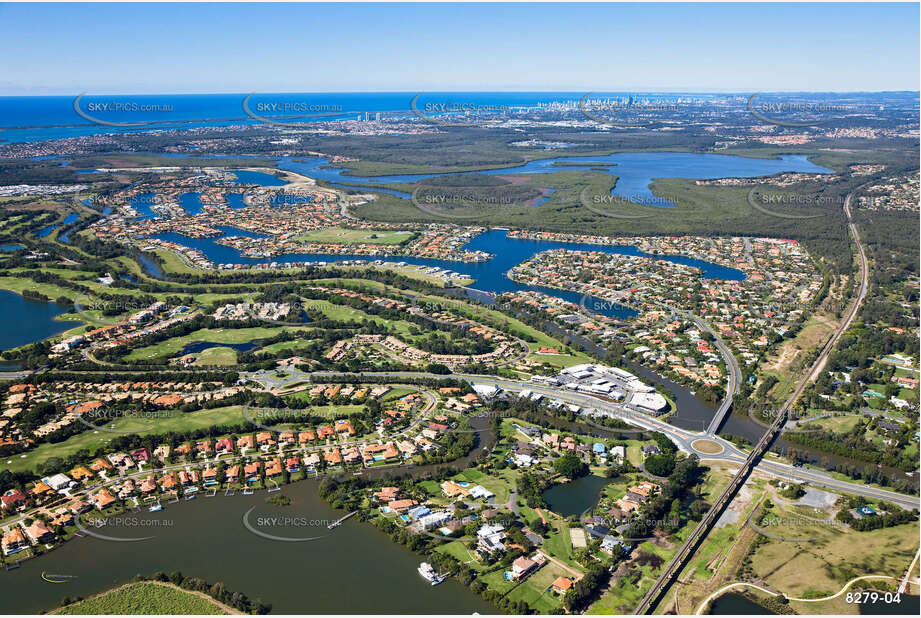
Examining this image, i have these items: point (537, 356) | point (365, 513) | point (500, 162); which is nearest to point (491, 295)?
point (537, 356)

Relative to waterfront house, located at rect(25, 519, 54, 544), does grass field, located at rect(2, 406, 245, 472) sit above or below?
above

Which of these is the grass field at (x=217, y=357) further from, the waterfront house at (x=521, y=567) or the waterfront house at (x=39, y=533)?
the waterfront house at (x=521, y=567)

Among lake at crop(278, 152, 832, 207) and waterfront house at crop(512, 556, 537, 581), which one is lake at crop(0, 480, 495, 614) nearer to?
waterfront house at crop(512, 556, 537, 581)

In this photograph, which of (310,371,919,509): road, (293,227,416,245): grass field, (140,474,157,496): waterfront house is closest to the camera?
(140,474,157,496): waterfront house

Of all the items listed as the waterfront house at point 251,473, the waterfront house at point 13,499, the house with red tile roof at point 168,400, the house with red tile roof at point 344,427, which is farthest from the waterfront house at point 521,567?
the house with red tile roof at point 168,400

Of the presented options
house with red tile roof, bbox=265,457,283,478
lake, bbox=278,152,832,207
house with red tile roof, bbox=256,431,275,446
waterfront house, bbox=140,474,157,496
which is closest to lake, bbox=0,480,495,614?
waterfront house, bbox=140,474,157,496

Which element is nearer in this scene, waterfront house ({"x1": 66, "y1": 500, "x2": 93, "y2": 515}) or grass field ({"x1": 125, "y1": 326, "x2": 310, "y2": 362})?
waterfront house ({"x1": 66, "y1": 500, "x2": 93, "y2": 515})

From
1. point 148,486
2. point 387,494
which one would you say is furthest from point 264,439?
point 387,494
